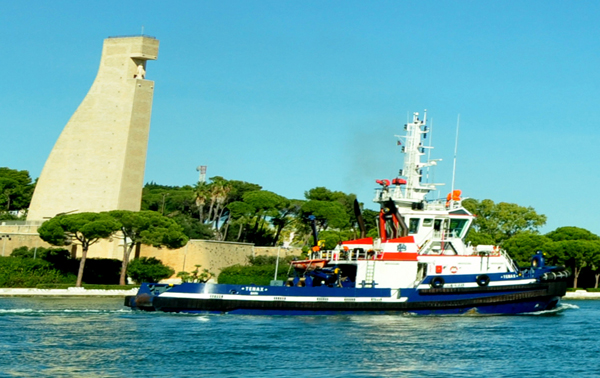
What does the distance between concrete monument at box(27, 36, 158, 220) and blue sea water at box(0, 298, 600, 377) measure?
3871 cm

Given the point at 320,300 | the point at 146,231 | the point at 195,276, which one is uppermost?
the point at 146,231

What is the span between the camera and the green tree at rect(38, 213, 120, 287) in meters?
63.3

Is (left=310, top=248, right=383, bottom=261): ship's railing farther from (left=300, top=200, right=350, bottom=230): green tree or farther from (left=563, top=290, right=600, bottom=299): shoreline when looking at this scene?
(left=300, top=200, right=350, bottom=230): green tree

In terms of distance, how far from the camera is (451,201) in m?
42.1

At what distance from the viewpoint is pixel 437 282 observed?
39.5 metres

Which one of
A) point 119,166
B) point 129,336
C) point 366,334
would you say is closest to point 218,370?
point 129,336

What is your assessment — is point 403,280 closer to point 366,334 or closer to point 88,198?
point 366,334

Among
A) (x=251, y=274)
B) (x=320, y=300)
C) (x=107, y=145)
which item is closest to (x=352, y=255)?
(x=320, y=300)

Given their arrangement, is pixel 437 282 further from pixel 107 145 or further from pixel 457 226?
pixel 107 145

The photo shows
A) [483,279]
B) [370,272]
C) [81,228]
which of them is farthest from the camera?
[81,228]

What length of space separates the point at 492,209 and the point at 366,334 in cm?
6174

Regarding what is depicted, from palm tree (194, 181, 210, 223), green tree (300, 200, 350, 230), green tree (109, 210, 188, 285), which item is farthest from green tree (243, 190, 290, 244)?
green tree (109, 210, 188, 285)

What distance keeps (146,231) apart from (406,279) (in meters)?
30.8

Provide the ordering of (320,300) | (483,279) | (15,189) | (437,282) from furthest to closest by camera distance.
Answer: (15,189), (483,279), (437,282), (320,300)
